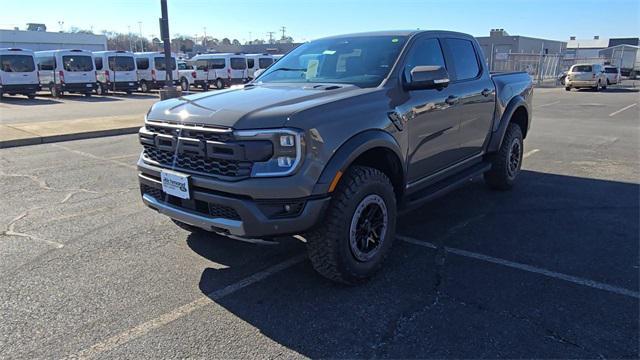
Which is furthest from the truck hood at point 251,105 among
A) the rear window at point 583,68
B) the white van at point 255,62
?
the rear window at point 583,68

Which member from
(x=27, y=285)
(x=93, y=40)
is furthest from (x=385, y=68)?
(x=93, y=40)

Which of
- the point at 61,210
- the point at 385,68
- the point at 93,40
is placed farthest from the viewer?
the point at 93,40

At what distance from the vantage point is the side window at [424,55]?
14.1ft

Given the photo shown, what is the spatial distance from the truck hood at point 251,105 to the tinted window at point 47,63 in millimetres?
24260

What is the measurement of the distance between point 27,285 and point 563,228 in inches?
194

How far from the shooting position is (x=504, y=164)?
19.9ft

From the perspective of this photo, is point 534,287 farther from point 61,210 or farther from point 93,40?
point 93,40

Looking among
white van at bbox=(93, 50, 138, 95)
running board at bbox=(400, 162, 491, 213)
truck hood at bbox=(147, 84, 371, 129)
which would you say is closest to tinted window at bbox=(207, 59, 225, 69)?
white van at bbox=(93, 50, 138, 95)

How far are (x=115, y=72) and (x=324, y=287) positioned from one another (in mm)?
26294

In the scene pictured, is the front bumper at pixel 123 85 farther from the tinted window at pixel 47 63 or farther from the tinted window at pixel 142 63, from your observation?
the tinted window at pixel 47 63

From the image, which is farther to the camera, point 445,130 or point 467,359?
point 445,130

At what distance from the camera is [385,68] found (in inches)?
163

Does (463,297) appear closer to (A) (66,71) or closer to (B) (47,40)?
(A) (66,71)

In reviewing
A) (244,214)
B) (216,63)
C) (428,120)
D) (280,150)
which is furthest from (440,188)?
(216,63)
